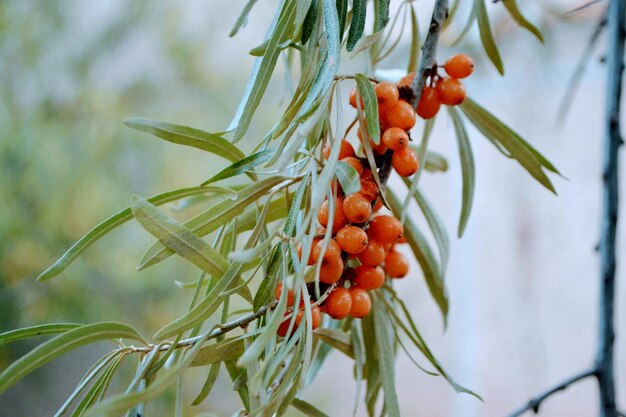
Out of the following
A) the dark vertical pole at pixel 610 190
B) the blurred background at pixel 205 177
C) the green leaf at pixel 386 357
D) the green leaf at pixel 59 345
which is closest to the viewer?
the green leaf at pixel 59 345

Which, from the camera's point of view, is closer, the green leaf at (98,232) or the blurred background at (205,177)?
the green leaf at (98,232)

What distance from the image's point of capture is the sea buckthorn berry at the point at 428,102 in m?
0.42

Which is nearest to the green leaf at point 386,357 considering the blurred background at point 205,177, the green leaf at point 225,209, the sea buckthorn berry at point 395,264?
the sea buckthorn berry at point 395,264

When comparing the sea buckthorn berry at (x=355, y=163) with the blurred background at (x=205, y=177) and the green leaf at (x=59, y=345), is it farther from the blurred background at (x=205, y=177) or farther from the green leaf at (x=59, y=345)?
the blurred background at (x=205, y=177)

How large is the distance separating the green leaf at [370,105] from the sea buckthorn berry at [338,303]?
0.29 feet

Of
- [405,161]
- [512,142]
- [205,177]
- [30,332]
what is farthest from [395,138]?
[205,177]

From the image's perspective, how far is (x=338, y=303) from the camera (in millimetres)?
363

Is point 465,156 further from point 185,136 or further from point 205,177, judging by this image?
point 205,177

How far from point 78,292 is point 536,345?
1079mm

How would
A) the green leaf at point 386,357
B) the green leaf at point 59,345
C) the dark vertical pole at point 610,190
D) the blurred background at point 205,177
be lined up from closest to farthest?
the green leaf at point 59,345, the green leaf at point 386,357, the dark vertical pole at point 610,190, the blurred background at point 205,177

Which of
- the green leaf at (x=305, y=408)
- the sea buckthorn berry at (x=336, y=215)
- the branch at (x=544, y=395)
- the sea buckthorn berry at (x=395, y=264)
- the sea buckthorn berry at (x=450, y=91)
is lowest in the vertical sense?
the branch at (x=544, y=395)

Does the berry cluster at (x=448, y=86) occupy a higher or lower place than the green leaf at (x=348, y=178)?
higher

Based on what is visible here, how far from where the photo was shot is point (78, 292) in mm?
1135

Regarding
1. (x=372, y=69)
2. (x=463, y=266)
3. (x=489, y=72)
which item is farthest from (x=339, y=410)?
(x=372, y=69)
